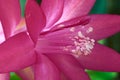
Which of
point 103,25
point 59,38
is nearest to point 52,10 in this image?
point 59,38

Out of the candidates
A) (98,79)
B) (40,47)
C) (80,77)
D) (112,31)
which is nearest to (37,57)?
(40,47)

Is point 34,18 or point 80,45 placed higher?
point 34,18

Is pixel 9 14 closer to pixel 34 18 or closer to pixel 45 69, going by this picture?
pixel 34 18

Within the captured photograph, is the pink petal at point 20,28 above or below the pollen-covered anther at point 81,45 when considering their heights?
above

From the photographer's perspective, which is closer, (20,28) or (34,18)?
(34,18)

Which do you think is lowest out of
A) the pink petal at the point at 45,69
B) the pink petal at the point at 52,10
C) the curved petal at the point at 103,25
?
the pink petal at the point at 45,69

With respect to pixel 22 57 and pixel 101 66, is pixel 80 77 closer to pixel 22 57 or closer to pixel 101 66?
pixel 101 66

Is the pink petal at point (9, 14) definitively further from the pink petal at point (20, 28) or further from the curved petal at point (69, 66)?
the curved petal at point (69, 66)

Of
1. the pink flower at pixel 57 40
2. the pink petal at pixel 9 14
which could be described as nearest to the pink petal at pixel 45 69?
the pink flower at pixel 57 40
